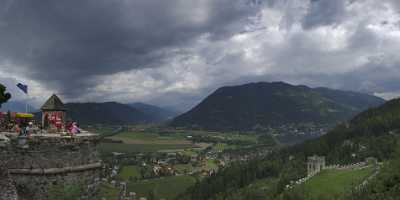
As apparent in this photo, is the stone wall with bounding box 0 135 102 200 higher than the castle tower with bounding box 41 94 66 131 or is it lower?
lower

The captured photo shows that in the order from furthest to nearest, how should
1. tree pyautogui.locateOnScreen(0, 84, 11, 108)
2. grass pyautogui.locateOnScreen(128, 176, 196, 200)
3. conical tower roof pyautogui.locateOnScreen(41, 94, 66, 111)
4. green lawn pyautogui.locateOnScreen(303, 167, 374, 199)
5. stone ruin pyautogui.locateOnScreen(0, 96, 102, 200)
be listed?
grass pyautogui.locateOnScreen(128, 176, 196, 200)
green lawn pyautogui.locateOnScreen(303, 167, 374, 199)
tree pyautogui.locateOnScreen(0, 84, 11, 108)
conical tower roof pyautogui.locateOnScreen(41, 94, 66, 111)
stone ruin pyautogui.locateOnScreen(0, 96, 102, 200)

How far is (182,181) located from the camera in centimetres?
19588

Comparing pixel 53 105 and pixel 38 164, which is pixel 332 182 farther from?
pixel 38 164

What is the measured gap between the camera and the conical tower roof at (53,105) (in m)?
18.6

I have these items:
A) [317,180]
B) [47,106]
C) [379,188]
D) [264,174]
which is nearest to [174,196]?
[264,174]

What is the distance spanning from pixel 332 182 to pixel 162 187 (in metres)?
86.7

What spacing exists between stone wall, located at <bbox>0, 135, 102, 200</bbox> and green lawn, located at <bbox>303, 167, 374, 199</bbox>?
7927 centimetres

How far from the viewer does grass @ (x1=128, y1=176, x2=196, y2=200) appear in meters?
164

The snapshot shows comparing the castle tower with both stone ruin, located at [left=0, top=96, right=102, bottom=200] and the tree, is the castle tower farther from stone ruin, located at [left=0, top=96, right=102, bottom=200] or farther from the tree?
the tree

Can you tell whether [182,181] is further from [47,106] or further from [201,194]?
[47,106]

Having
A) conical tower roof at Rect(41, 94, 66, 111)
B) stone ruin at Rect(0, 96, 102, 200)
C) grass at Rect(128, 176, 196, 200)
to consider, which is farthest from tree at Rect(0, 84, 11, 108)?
grass at Rect(128, 176, 196, 200)

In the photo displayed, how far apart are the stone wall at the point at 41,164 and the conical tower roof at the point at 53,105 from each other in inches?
190

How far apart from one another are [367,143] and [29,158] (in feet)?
632

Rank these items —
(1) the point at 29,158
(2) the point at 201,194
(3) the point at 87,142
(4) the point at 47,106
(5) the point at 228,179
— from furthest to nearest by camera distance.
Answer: (5) the point at 228,179, (2) the point at 201,194, (4) the point at 47,106, (3) the point at 87,142, (1) the point at 29,158
